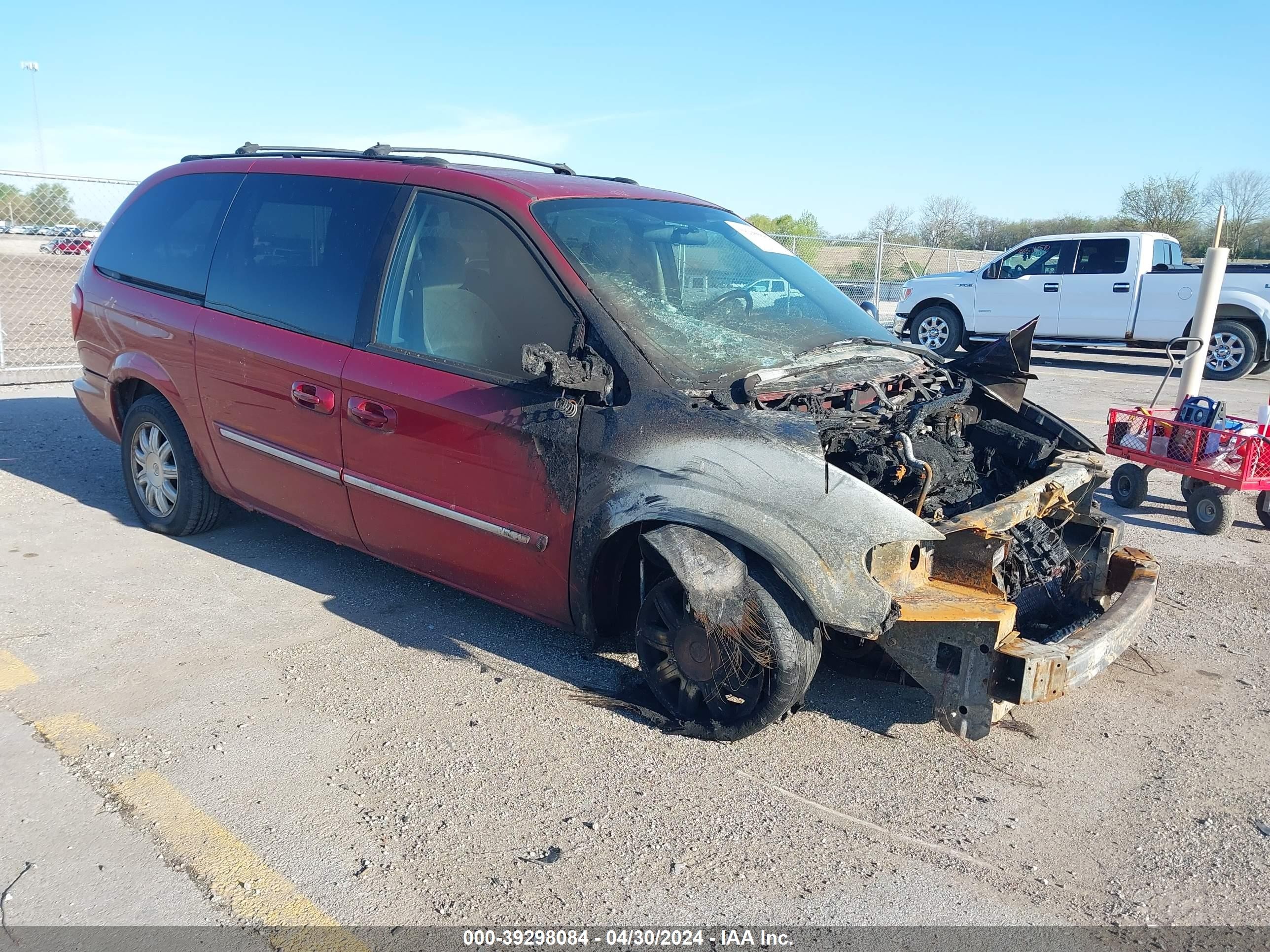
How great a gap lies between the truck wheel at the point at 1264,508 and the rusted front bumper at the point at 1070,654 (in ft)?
9.55

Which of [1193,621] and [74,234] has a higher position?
[74,234]

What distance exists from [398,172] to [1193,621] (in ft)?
13.6

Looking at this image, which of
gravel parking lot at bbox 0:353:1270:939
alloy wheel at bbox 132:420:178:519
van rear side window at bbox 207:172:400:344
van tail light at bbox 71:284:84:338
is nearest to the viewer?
gravel parking lot at bbox 0:353:1270:939

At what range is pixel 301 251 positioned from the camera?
4328 millimetres

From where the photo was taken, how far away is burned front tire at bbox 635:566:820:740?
3133 mm

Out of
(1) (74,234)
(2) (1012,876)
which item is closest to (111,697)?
(2) (1012,876)

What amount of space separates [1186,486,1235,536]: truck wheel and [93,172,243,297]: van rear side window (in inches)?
227

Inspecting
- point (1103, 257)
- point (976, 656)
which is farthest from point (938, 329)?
point (976, 656)

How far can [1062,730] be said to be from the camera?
350cm

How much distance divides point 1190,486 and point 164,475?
606 cm

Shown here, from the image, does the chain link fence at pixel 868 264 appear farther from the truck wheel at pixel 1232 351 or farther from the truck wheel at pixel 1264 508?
the truck wheel at pixel 1264 508

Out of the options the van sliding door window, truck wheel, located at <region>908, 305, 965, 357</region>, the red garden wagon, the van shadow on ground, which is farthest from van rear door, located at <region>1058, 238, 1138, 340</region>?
the van shadow on ground

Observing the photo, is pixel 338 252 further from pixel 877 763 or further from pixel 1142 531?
pixel 1142 531

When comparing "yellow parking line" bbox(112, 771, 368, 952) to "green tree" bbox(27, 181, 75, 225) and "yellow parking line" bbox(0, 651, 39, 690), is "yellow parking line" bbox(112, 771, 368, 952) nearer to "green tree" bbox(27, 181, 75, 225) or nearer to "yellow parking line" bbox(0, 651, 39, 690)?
"yellow parking line" bbox(0, 651, 39, 690)
